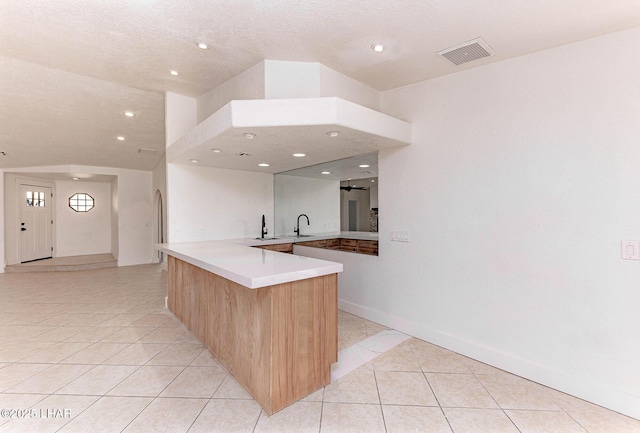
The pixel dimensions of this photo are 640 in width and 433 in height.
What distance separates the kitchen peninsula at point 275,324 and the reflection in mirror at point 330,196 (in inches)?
71.5

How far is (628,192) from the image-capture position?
1.98 meters

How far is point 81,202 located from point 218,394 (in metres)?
9.52

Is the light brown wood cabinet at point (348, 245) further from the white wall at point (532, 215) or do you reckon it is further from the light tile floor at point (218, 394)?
the light tile floor at point (218, 394)

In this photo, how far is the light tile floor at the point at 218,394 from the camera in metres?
1.80

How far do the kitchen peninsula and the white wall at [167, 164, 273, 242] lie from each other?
1546 millimetres

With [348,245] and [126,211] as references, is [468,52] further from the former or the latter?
[126,211]

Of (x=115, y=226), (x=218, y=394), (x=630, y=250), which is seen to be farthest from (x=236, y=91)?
(x=115, y=226)

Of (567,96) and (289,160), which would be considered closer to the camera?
(567,96)

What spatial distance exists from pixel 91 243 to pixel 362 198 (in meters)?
9.18

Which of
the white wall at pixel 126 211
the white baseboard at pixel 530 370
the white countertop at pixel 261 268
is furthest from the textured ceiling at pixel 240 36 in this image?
the white wall at pixel 126 211

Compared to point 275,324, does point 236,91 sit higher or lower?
higher

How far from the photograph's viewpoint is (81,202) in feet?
29.0

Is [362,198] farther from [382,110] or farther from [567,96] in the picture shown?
[567,96]

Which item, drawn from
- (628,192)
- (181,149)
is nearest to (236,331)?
(181,149)
